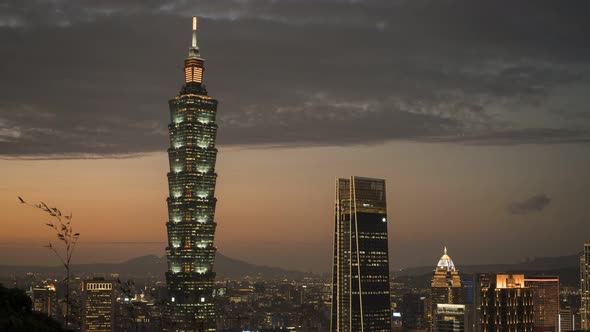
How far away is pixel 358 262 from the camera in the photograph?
426 ft

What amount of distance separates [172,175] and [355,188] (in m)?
29.9

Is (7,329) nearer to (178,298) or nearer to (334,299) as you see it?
(334,299)

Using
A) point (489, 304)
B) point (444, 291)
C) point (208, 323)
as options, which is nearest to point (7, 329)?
point (489, 304)

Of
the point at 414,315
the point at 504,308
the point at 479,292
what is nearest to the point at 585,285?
the point at 414,315

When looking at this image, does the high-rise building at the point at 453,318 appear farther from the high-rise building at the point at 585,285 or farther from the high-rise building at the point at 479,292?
the high-rise building at the point at 585,285

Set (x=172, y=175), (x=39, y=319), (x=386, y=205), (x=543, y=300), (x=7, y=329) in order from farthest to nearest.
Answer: (x=543, y=300), (x=172, y=175), (x=386, y=205), (x=39, y=319), (x=7, y=329)

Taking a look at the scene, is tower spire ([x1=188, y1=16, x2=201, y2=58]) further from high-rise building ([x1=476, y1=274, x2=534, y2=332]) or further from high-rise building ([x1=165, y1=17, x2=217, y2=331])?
high-rise building ([x1=476, y1=274, x2=534, y2=332])

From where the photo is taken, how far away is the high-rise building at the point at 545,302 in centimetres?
15246

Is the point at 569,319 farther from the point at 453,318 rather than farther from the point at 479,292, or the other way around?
the point at 479,292

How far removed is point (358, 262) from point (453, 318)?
55.9 feet

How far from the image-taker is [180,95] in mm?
150375

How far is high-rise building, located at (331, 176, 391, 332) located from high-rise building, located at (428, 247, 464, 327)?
42.1m

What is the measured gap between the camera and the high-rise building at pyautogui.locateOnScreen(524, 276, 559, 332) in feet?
500

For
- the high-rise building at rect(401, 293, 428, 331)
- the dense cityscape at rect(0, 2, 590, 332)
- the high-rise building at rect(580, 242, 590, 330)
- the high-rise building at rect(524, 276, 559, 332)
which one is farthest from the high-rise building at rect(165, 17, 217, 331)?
the high-rise building at rect(580, 242, 590, 330)
